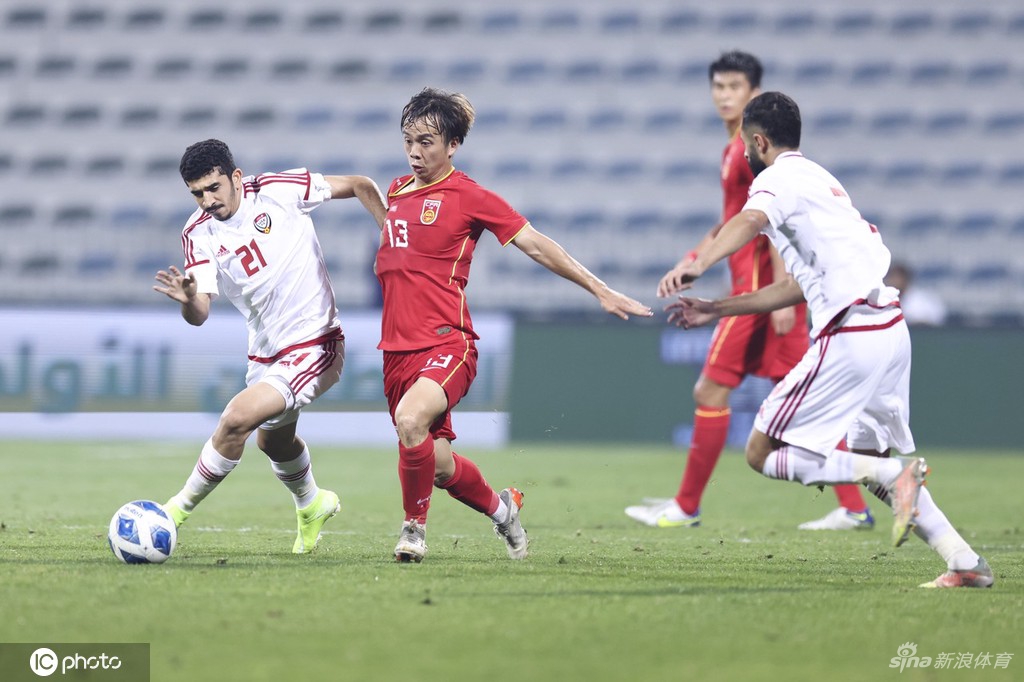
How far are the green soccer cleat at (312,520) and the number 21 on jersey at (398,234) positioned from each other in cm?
123

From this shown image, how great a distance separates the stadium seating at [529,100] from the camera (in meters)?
21.5

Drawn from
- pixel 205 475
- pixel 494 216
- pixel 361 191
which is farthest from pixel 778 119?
pixel 205 475

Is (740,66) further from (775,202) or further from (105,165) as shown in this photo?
(105,165)

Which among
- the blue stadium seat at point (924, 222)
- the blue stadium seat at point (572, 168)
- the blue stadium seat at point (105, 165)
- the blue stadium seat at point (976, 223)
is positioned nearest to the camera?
the blue stadium seat at point (976, 223)

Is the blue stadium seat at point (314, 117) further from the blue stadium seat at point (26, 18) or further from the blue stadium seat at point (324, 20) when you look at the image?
the blue stadium seat at point (26, 18)

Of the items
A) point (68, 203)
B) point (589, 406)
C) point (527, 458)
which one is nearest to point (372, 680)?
point (527, 458)

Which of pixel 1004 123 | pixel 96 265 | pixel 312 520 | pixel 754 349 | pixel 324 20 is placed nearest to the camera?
pixel 312 520

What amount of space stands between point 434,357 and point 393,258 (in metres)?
0.47

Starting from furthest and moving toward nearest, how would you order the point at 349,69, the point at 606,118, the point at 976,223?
the point at 349,69
the point at 606,118
the point at 976,223

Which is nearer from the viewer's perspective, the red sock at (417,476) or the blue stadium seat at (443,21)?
the red sock at (417,476)

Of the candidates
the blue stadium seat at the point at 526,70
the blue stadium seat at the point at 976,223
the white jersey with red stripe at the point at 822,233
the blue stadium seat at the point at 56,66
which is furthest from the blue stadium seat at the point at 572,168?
the white jersey with red stripe at the point at 822,233

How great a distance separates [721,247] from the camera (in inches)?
189

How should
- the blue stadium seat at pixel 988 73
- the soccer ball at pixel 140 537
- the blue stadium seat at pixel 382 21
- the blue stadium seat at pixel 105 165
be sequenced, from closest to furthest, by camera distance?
the soccer ball at pixel 140 537
the blue stadium seat at pixel 105 165
the blue stadium seat at pixel 988 73
the blue stadium seat at pixel 382 21

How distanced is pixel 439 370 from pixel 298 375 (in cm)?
65
